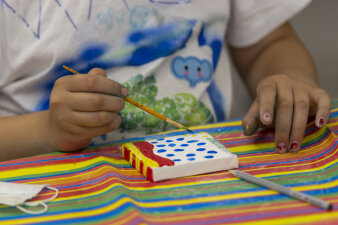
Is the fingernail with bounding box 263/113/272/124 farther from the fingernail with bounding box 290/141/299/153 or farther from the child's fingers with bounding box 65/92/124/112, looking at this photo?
the child's fingers with bounding box 65/92/124/112

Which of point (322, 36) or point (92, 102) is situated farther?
point (322, 36)

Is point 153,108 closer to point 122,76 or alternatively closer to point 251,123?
point 122,76

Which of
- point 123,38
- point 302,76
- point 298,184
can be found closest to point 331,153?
point 298,184

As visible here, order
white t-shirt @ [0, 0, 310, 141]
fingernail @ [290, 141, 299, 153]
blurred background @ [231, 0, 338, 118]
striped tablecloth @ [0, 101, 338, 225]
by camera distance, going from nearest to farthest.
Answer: striped tablecloth @ [0, 101, 338, 225], fingernail @ [290, 141, 299, 153], white t-shirt @ [0, 0, 310, 141], blurred background @ [231, 0, 338, 118]

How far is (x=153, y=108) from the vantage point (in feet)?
2.33

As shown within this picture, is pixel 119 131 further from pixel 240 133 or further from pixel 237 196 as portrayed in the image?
pixel 237 196

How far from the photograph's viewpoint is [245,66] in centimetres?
95

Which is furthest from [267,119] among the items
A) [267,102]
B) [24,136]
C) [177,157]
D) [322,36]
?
[322,36]

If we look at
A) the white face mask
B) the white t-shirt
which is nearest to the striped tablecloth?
the white face mask

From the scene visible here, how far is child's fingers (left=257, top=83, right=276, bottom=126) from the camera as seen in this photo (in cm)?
56

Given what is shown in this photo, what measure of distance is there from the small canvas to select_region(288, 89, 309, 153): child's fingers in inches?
3.9

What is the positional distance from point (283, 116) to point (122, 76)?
26 centimetres

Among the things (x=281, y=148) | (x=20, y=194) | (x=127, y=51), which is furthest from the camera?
(x=127, y=51)

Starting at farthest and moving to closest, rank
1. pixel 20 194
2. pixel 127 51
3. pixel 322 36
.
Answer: pixel 322 36 → pixel 127 51 → pixel 20 194
